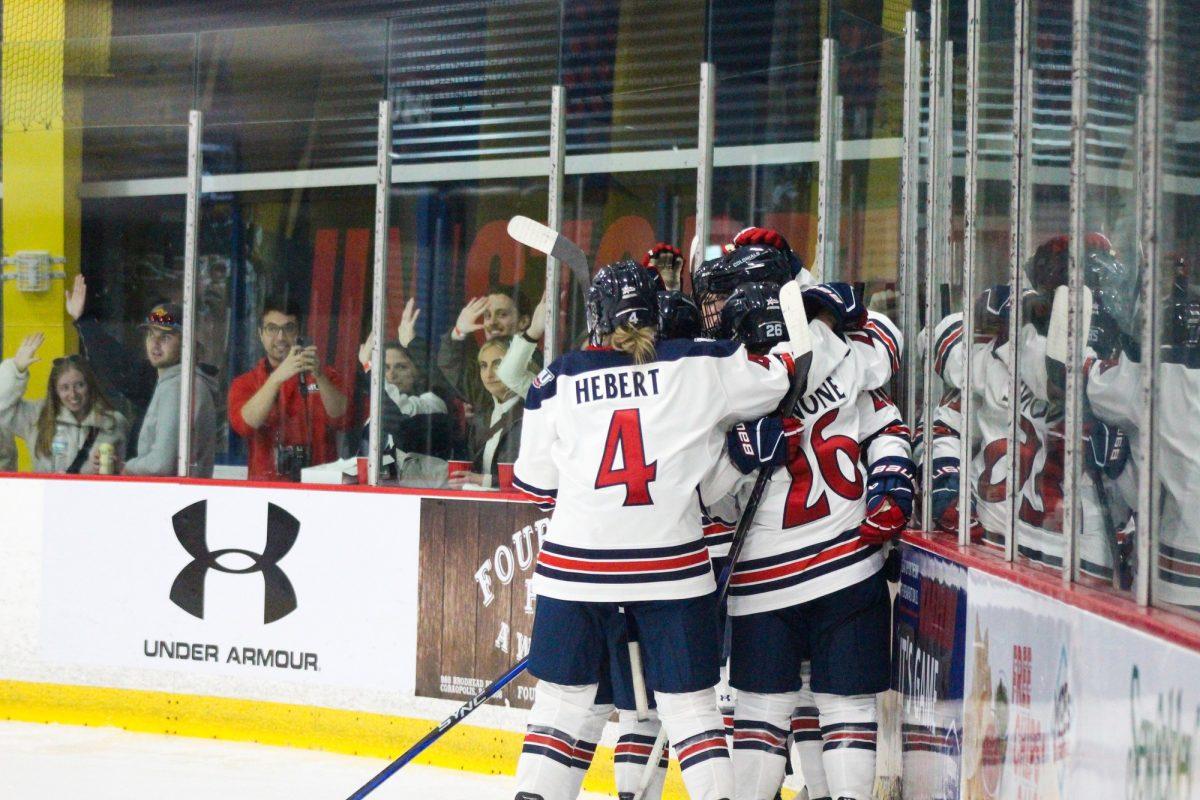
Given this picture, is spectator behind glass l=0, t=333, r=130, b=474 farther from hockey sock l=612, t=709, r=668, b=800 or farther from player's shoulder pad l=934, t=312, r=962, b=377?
player's shoulder pad l=934, t=312, r=962, b=377

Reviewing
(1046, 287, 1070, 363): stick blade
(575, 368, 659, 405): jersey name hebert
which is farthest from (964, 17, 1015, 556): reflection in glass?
(575, 368, 659, 405): jersey name hebert

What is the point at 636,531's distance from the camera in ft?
8.45

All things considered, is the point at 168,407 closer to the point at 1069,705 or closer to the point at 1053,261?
the point at 1053,261

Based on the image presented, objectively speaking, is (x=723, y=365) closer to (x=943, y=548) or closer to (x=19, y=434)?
(x=943, y=548)

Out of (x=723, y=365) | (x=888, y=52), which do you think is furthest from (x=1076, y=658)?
(x=888, y=52)

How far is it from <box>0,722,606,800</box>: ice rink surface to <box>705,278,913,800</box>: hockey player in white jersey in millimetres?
1195

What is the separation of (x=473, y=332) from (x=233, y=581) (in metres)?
1.13

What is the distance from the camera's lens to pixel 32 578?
4863 mm

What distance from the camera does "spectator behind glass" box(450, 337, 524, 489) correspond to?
14.5 feet

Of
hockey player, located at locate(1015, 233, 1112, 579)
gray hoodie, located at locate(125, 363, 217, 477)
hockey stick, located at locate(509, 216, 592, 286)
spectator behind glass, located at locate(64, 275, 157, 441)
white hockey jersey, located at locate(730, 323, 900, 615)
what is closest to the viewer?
hockey player, located at locate(1015, 233, 1112, 579)

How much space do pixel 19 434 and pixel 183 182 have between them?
114cm

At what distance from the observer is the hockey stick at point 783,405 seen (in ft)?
8.66

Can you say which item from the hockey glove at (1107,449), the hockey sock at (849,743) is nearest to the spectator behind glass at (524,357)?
the hockey sock at (849,743)

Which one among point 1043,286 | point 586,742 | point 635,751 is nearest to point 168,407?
point 635,751
